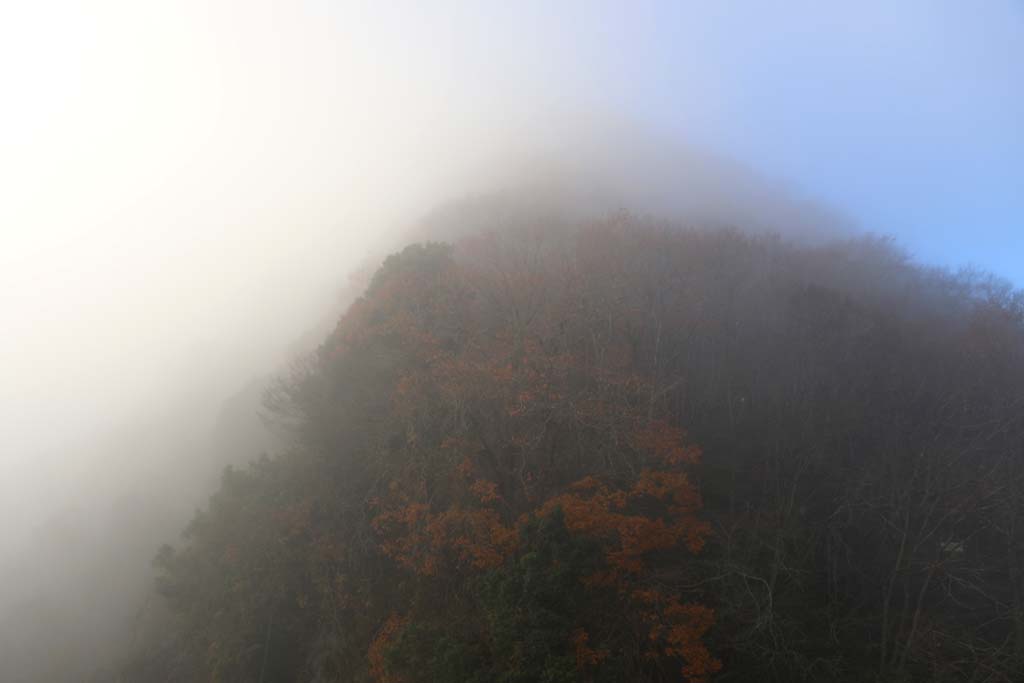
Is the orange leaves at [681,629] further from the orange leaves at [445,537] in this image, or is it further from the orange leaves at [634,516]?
the orange leaves at [445,537]

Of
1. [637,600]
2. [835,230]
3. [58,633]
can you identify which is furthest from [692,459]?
[835,230]

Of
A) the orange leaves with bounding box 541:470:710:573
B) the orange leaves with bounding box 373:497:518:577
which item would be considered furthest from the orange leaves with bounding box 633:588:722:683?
the orange leaves with bounding box 373:497:518:577

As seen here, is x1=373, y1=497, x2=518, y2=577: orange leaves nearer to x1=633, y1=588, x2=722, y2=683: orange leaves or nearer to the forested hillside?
the forested hillside

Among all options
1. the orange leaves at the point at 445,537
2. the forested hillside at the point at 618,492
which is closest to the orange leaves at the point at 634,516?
the forested hillside at the point at 618,492

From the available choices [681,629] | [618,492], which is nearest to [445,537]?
[618,492]

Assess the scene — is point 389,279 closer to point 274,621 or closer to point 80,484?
point 274,621

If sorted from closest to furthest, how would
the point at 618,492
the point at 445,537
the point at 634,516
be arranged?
the point at 634,516
the point at 618,492
the point at 445,537

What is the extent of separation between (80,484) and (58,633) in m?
18.9

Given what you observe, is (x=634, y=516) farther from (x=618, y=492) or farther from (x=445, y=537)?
(x=445, y=537)

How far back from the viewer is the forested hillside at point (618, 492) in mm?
13609

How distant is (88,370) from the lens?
84812mm

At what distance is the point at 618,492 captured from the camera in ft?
51.7

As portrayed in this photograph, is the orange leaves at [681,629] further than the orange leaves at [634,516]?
No

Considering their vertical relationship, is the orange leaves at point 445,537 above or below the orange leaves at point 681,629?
above
